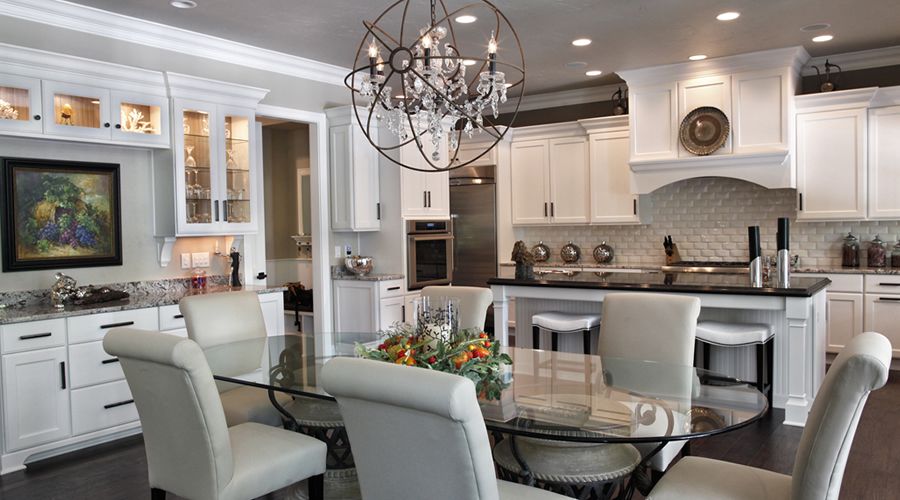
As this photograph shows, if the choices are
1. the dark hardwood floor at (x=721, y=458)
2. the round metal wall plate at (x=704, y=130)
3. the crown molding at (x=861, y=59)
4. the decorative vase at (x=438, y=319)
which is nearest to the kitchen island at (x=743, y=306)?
the dark hardwood floor at (x=721, y=458)

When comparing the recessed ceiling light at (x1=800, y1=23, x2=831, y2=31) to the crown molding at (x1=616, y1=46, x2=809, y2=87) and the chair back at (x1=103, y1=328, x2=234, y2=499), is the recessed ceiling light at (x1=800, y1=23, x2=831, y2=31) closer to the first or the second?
the crown molding at (x1=616, y1=46, x2=809, y2=87)

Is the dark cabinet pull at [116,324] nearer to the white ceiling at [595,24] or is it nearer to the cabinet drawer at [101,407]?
the cabinet drawer at [101,407]

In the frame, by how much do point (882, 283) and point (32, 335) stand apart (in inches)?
241

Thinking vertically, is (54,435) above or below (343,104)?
below

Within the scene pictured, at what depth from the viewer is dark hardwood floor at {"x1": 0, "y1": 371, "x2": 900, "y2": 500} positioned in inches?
128

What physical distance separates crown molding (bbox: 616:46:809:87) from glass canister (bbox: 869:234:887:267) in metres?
1.68

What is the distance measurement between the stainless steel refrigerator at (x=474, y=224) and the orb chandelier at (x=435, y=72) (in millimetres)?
421

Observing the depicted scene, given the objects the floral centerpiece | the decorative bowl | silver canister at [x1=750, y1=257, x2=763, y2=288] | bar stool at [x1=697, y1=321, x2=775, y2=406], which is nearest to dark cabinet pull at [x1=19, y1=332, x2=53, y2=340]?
the floral centerpiece

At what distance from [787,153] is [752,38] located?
1.09m

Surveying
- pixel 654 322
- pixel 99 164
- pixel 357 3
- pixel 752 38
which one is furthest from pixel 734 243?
pixel 99 164

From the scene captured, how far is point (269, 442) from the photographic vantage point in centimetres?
259

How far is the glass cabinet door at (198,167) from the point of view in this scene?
4.73 metres

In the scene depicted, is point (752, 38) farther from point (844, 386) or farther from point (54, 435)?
point (54, 435)

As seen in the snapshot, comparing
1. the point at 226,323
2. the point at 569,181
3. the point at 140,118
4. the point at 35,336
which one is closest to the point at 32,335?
the point at 35,336
